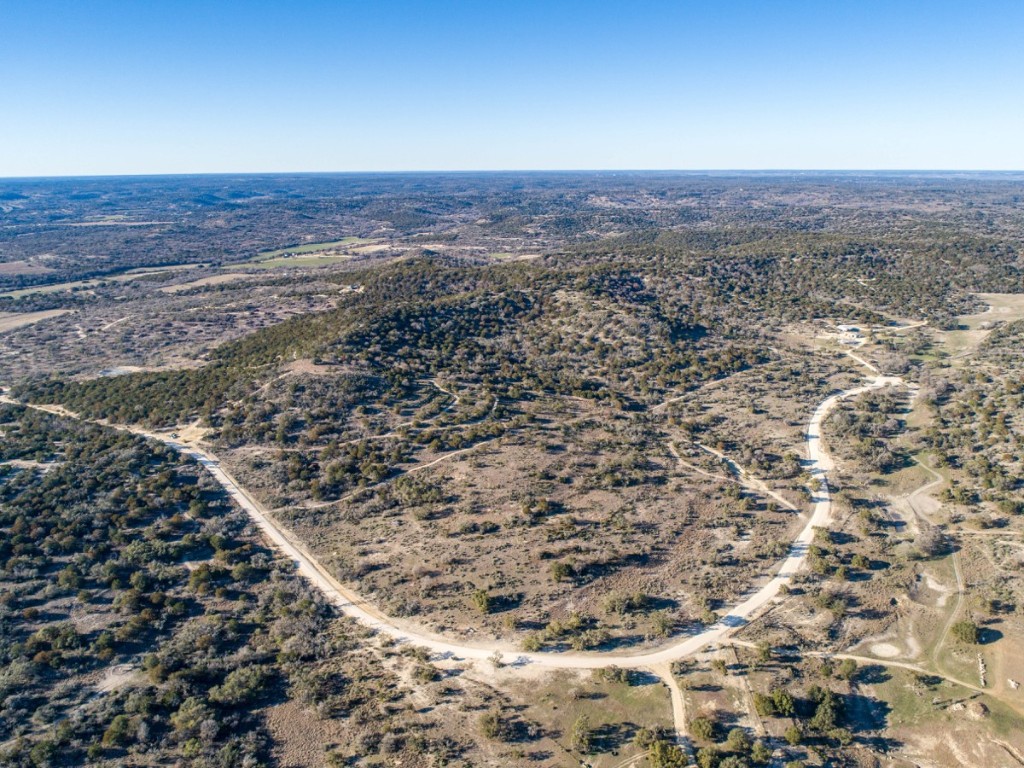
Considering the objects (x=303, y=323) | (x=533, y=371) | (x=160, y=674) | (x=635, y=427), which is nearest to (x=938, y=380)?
(x=635, y=427)

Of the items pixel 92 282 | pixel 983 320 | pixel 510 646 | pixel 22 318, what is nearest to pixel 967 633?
pixel 510 646

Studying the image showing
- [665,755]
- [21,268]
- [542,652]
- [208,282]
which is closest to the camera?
[665,755]

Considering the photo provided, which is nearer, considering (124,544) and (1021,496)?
(124,544)

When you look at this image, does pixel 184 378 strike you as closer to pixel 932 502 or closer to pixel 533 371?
pixel 533 371

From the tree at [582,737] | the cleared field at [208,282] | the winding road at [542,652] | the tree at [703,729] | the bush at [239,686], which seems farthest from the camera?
the cleared field at [208,282]

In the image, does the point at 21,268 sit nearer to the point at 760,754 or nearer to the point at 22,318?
the point at 22,318

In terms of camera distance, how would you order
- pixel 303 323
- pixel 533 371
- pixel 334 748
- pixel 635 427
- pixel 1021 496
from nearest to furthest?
pixel 334 748, pixel 1021 496, pixel 635 427, pixel 533 371, pixel 303 323

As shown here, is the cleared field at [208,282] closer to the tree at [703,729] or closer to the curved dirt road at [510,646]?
the curved dirt road at [510,646]

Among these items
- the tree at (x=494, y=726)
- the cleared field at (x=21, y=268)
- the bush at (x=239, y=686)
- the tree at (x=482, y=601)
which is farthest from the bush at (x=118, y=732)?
the cleared field at (x=21, y=268)
